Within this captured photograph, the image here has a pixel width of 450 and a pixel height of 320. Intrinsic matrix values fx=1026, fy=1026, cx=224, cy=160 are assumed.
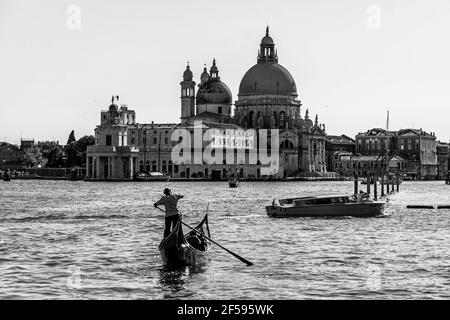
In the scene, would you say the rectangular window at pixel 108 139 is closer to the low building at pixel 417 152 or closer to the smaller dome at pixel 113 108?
the smaller dome at pixel 113 108

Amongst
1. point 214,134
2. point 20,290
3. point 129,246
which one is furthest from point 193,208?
point 214,134

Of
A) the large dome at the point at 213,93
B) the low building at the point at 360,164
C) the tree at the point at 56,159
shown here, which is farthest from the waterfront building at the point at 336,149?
the tree at the point at 56,159

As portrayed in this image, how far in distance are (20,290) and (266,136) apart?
439ft

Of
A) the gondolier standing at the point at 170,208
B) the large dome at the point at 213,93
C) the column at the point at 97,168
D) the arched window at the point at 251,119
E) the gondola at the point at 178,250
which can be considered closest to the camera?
the gondola at the point at 178,250

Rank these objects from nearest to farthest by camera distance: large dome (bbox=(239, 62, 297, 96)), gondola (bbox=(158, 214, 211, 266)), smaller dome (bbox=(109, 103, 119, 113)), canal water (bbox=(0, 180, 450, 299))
→ canal water (bbox=(0, 180, 450, 299)) < gondola (bbox=(158, 214, 211, 266)) < smaller dome (bbox=(109, 103, 119, 113)) < large dome (bbox=(239, 62, 297, 96))

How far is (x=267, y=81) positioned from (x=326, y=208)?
368 ft

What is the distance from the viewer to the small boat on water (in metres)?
43.6

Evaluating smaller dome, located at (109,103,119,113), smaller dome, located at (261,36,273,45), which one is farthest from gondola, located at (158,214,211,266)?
smaller dome, located at (261,36,273,45)

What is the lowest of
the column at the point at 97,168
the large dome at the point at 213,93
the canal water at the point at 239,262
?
the canal water at the point at 239,262

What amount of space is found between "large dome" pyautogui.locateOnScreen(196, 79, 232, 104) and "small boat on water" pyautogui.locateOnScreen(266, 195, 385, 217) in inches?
4669

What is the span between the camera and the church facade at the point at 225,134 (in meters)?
141

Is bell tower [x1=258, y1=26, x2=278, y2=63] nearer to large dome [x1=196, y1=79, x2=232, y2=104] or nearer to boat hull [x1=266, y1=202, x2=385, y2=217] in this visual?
large dome [x1=196, y1=79, x2=232, y2=104]

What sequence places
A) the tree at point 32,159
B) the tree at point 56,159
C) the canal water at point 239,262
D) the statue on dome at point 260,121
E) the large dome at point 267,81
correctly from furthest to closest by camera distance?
the tree at point 32,159
the tree at point 56,159
the statue on dome at point 260,121
the large dome at point 267,81
the canal water at point 239,262

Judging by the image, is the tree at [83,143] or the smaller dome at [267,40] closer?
the smaller dome at [267,40]
